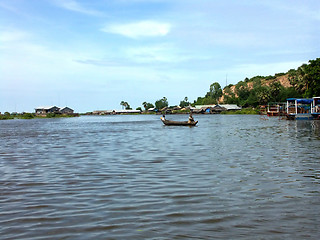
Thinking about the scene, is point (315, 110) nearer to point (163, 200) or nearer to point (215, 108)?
point (163, 200)

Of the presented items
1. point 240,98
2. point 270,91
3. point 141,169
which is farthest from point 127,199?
point 240,98

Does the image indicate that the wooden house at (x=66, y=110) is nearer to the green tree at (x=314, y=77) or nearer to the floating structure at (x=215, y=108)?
the floating structure at (x=215, y=108)

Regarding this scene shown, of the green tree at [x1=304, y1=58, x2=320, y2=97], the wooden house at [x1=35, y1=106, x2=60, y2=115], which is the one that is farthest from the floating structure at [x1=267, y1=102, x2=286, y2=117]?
the wooden house at [x1=35, y1=106, x2=60, y2=115]

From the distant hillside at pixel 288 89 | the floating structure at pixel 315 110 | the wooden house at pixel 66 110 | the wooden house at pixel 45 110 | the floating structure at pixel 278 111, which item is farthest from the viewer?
the wooden house at pixel 66 110

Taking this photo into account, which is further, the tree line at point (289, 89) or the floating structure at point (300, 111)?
the tree line at point (289, 89)

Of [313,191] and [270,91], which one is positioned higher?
[270,91]

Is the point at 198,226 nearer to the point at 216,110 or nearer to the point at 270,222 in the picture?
the point at 270,222

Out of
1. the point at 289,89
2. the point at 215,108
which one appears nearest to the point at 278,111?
the point at 289,89

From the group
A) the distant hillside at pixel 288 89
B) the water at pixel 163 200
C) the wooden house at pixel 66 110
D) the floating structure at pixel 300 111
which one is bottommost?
the water at pixel 163 200

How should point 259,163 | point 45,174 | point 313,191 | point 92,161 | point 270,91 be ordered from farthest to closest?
point 270,91 < point 92,161 < point 259,163 < point 45,174 < point 313,191

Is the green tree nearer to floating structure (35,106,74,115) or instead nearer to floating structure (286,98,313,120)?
floating structure (286,98,313,120)

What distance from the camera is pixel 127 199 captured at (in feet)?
28.9

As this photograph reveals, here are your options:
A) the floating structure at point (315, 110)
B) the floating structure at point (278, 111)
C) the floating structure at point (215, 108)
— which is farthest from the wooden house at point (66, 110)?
the floating structure at point (315, 110)

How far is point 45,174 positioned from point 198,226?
27.2ft
